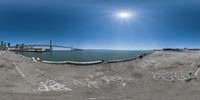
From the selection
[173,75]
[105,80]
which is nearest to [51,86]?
[105,80]

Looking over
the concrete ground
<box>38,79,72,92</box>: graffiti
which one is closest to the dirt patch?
the concrete ground

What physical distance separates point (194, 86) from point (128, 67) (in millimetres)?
5340

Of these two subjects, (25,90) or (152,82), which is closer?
(25,90)

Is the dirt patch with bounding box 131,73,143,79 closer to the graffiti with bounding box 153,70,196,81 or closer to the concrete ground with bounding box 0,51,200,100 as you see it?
the concrete ground with bounding box 0,51,200,100

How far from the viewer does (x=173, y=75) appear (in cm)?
1822

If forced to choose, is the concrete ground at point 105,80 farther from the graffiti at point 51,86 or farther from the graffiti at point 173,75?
the graffiti at point 51,86

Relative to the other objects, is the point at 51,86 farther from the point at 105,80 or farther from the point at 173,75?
the point at 173,75

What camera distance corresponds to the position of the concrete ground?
15000 mm

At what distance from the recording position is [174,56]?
22719 millimetres

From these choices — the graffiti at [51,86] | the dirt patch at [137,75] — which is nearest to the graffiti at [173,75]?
the dirt patch at [137,75]

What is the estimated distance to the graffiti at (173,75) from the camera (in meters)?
17.7

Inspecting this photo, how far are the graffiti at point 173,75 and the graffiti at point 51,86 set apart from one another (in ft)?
22.0

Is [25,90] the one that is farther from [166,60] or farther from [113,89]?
[166,60]

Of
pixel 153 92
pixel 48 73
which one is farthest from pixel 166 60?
pixel 48 73
